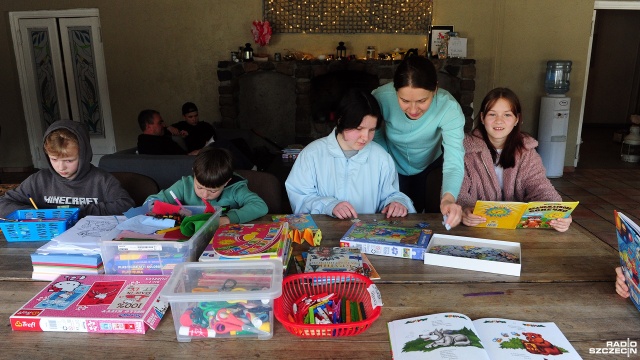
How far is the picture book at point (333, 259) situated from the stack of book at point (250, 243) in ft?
0.24

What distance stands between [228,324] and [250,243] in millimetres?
297

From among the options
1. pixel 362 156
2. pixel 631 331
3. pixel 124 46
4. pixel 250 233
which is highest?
pixel 124 46

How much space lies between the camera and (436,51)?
522 cm

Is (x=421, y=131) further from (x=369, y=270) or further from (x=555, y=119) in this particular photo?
(x=555, y=119)

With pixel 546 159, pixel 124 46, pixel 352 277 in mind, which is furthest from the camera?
pixel 124 46

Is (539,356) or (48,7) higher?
(48,7)

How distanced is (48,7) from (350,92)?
5.16 metres

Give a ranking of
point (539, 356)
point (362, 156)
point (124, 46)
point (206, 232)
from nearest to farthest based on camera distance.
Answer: point (539, 356)
point (206, 232)
point (362, 156)
point (124, 46)

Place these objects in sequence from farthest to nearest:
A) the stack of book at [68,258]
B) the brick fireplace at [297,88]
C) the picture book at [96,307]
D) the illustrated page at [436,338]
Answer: the brick fireplace at [297,88] < the stack of book at [68,258] < the picture book at [96,307] < the illustrated page at [436,338]

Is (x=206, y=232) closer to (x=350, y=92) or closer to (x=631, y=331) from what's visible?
(x=350, y=92)

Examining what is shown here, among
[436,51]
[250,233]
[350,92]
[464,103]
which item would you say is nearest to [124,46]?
[436,51]

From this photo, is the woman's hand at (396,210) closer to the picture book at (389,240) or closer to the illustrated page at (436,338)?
the picture book at (389,240)

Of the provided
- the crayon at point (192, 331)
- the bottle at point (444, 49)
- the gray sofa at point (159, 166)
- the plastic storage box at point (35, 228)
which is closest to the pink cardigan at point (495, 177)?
the crayon at point (192, 331)

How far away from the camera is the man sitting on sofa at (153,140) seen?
3.71 meters
